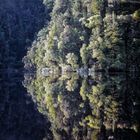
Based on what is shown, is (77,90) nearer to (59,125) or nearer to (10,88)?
(59,125)

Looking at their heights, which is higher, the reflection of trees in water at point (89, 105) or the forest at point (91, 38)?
the forest at point (91, 38)

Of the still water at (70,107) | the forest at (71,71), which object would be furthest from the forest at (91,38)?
the still water at (70,107)

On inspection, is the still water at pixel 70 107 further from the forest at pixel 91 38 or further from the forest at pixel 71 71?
the forest at pixel 91 38

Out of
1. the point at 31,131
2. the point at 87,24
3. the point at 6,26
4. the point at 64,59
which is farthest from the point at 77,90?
the point at 6,26

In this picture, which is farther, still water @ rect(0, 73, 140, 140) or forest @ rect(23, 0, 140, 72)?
still water @ rect(0, 73, 140, 140)

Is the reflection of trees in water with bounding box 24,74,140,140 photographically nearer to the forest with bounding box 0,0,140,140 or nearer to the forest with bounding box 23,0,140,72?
the forest with bounding box 0,0,140,140

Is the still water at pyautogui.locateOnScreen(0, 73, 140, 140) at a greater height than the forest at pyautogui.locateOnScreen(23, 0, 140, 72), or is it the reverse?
the forest at pyautogui.locateOnScreen(23, 0, 140, 72)

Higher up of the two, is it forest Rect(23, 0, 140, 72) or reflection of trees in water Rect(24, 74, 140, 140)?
forest Rect(23, 0, 140, 72)

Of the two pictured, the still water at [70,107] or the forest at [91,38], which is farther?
the still water at [70,107]

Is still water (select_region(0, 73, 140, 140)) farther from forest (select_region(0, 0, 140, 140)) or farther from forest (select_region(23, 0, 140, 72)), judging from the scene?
forest (select_region(23, 0, 140, 72))

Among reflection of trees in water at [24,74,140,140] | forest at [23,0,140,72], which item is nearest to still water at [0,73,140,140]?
reflection of trees in water at [24,74,140,140]
